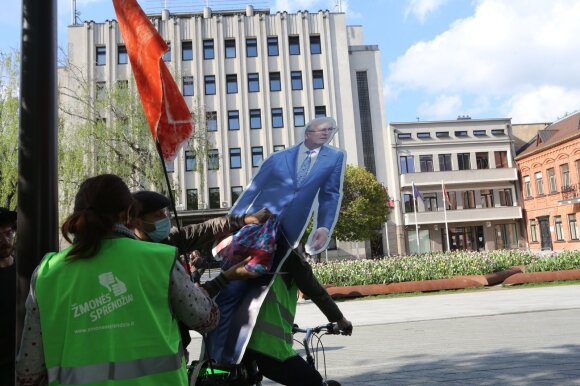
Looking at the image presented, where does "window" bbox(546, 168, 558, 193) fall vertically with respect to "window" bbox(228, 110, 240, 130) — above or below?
below

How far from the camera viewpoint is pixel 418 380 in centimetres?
541

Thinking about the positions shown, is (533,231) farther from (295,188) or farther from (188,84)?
(295,188)

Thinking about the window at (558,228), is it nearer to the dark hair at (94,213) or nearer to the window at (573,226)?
the window at (573,226)

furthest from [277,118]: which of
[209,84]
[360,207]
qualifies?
[360,207]

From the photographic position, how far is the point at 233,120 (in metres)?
38.9

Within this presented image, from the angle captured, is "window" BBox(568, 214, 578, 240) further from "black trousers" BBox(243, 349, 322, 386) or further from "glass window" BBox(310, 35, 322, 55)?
"black trousers" BBox(243, 349, 322, 386)

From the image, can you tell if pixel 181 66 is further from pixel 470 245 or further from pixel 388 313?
pixel 388 313

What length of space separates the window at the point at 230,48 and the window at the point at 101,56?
30.4 ft

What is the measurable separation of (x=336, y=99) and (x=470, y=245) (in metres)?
16.8

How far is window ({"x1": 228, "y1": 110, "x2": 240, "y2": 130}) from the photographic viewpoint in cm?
3872

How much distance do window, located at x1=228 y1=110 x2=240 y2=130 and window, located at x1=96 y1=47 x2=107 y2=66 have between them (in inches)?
409

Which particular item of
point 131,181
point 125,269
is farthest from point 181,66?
point 125,269

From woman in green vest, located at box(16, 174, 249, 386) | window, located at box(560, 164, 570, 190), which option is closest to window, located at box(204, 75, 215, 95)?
window, located at box(560, 164, 570, 190)

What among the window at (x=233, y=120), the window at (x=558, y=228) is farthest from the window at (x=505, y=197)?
the window at (x=233, y=120)
